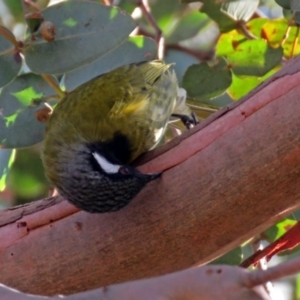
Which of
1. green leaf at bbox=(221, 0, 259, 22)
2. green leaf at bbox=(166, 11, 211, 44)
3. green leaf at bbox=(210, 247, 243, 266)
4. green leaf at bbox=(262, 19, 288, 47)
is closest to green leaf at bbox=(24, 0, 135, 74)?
green leaf at bbox=(221, 0, 259, 22)

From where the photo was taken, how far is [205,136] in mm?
1769

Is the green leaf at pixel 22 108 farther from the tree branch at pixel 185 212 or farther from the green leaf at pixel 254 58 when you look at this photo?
the green leaf at pixel 254 58

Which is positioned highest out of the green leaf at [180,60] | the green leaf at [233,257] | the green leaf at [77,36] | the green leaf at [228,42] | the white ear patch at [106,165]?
the green leaf at [77,36]

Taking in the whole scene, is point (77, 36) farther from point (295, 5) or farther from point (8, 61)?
point (295, 5)

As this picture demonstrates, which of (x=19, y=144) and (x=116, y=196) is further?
(x=19, y=144)

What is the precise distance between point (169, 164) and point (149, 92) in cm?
64

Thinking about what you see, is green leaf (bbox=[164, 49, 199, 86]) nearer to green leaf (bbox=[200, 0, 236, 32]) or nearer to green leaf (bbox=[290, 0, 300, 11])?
green leaf (bbox=[200, 0, 236, 32])

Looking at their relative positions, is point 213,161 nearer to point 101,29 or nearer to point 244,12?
point 101,29

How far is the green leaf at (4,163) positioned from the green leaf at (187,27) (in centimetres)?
90

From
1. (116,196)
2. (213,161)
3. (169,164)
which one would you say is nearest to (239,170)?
(213,161)

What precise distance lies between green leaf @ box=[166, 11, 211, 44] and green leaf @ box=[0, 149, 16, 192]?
2.97 feet

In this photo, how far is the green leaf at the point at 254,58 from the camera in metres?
2.19

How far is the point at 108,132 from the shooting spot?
2.17 meters

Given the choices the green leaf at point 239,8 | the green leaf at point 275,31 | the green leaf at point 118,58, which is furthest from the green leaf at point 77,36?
the green leaf at point 275,31
